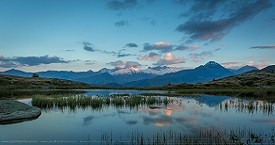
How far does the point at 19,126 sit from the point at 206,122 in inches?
837

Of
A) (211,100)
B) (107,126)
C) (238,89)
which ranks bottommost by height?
(107,126)

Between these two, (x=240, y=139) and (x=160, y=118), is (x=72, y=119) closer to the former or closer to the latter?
(x=160, y=118)

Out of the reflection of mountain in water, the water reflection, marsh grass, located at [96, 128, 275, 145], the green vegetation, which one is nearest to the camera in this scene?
marsh grass, located at [96, 128, 275, 145]

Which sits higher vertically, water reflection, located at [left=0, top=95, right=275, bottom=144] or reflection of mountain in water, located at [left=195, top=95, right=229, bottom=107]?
reflection of mountain in water, located at [left=195, top=95, right=229, bottom=107]

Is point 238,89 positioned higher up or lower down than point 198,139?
higher up

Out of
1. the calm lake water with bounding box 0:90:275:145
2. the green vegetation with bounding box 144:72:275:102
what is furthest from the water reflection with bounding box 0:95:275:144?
the green vegetation with bounding box 144:72:275:102

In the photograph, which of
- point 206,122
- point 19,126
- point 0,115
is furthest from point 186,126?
point 0,115

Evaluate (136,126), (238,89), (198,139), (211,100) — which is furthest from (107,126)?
(238,89)

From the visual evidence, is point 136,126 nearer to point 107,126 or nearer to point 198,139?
point 107,126

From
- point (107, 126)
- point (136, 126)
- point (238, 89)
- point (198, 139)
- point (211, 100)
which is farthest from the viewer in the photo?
point (238, 89)

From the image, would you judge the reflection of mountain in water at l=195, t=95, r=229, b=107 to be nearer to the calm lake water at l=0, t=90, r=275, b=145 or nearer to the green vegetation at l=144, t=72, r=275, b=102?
the green vegetation at l=144, t=72, r=275, b=102

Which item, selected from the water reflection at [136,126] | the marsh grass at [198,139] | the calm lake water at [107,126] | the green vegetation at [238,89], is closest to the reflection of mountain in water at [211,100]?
the green vegetation at [238,89]

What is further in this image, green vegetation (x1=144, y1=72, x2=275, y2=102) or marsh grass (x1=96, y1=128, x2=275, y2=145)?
green vegetation (x1=144, y1=72, x2=275, y2=102)

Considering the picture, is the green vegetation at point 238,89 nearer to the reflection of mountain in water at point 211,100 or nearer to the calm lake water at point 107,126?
the reflection of mountain in water at point 211,100
